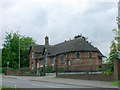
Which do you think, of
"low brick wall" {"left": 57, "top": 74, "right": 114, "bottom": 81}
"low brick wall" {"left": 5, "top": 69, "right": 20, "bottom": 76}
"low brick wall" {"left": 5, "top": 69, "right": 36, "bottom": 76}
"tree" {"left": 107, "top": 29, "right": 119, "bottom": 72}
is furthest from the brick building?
"tree" {"left": 107, "top": 29, "right": 119, "bottom": 72}

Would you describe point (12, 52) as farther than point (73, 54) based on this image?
Yes

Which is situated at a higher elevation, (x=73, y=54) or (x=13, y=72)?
(x=73, y=54)

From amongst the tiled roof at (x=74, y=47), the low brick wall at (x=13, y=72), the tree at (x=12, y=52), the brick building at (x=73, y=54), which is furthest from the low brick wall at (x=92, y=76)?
→ the tree at (x=12, y=52)

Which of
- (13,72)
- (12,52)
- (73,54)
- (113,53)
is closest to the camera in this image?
(113,53)

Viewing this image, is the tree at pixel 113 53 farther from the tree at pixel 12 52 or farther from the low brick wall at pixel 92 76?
the tree at pixel 12 52

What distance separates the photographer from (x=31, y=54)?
60.8 metres

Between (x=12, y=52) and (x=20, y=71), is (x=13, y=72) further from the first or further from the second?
(x=12, y=52)

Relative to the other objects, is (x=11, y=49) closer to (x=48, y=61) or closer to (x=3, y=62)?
(x=3, y=62)

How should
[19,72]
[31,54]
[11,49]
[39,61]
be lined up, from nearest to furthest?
[19,72] < [39,61] < [31,54] < [11,49]

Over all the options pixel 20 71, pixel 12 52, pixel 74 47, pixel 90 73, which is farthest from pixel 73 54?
pixel 12 52

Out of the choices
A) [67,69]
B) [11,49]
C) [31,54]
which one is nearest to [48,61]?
[31,54]

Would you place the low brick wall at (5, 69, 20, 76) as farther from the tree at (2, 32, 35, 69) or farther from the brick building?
the tree at (2, 32, 35, 69)

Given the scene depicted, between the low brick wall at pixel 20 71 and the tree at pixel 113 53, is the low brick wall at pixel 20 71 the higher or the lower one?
the lower one

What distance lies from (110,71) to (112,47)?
3089 millimetres
